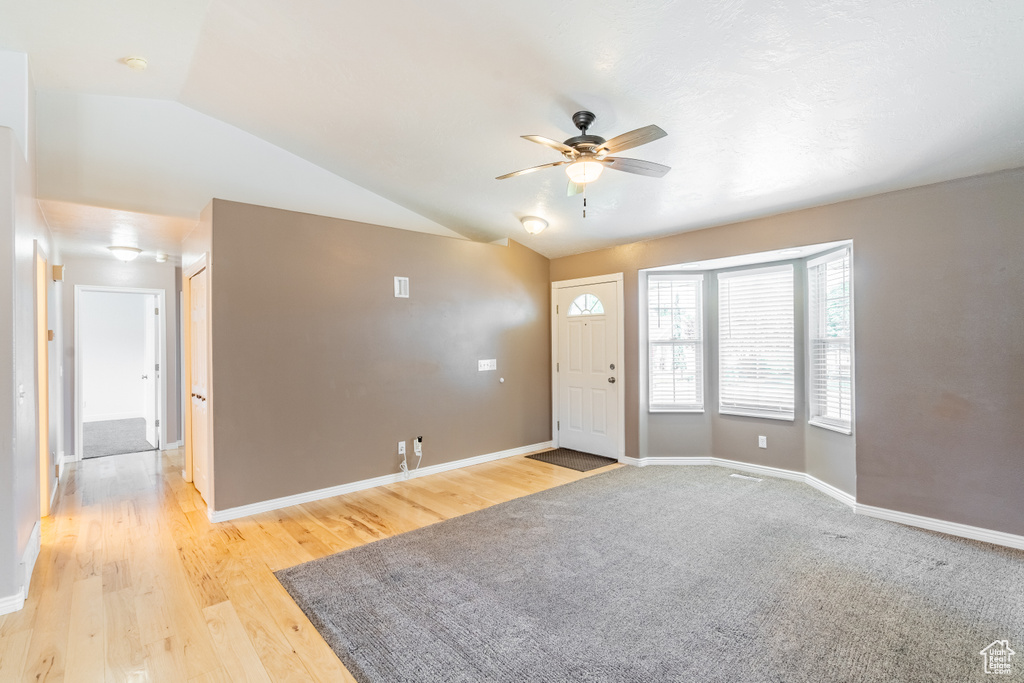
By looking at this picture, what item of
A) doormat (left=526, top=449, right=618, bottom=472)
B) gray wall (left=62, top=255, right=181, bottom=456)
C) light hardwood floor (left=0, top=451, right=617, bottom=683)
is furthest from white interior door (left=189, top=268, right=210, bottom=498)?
doormat (left=526, top=449, right=618, bottom=472)

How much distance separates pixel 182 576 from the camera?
2801 millimetres

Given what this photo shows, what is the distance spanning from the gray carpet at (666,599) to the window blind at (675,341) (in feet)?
5.43

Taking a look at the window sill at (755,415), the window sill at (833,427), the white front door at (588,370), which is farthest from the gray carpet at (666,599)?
the white front door at (588,370)

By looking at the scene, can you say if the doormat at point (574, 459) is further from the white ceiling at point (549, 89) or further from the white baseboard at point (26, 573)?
the white baseboard at point (26, 573)

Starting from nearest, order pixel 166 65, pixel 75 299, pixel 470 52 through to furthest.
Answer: pixel 470 52 → pixel 166 65 → pixel 75 299

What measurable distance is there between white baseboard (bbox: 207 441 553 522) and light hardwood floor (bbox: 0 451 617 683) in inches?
3.6

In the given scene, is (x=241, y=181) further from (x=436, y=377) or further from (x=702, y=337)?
(x=702, y=337)

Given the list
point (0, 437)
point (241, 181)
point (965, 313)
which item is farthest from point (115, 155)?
point (965, 313)

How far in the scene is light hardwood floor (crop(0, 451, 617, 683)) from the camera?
6.70 ft

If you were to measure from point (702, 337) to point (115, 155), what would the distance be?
222 inches

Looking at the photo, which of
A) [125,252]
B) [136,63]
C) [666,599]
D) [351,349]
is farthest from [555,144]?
[125,252]

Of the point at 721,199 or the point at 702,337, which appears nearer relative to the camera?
the point at 721,199

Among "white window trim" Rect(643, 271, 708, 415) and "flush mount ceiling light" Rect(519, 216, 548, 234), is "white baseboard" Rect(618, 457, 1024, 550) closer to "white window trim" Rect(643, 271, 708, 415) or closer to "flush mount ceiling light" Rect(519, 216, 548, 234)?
"white window trim" Rect(643, 271, 708, 415)

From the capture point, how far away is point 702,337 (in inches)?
208
